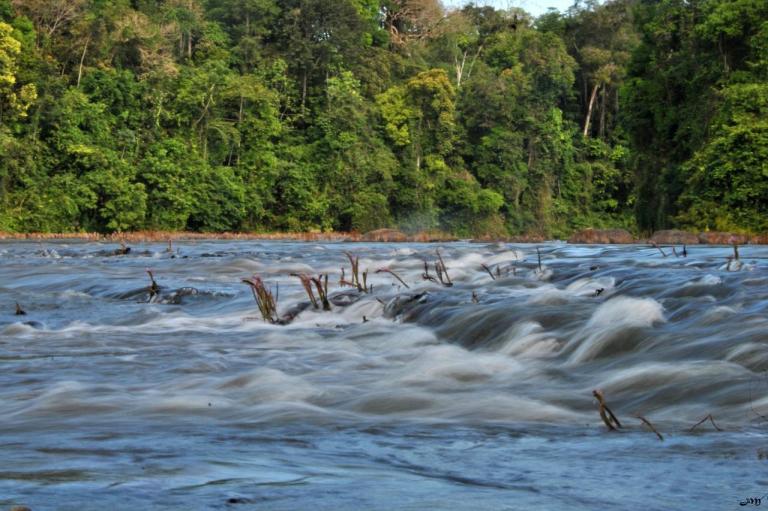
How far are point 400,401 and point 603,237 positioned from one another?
903 inches

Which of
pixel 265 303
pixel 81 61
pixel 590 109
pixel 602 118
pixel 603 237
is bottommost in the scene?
pixel 603 237

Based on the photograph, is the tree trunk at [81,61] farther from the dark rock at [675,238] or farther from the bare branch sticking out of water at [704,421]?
the bare branch sticking out of water at [704,421]

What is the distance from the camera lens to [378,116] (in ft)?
161

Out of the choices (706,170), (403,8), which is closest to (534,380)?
(706,170)

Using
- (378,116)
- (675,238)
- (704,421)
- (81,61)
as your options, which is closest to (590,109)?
(378,116)

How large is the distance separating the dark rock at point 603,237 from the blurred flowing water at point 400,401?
17880mm

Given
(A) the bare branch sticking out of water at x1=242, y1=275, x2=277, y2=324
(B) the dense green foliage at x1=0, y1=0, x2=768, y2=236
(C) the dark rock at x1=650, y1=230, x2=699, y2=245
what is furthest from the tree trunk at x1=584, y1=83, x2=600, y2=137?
(A) the bare branch sticking out of water at x1=242, y1=275, x2=277, y2=324

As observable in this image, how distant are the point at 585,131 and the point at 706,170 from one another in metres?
29.0

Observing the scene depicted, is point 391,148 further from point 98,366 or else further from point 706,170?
point 98,366

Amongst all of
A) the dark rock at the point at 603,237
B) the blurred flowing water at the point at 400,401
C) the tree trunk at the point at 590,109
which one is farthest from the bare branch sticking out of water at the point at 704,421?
the tree trunk at the point at 590,109

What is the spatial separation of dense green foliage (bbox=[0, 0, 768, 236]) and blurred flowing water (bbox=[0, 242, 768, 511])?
23.4m

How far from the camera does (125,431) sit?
10.6 feet

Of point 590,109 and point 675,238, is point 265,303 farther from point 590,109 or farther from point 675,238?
point 590,109

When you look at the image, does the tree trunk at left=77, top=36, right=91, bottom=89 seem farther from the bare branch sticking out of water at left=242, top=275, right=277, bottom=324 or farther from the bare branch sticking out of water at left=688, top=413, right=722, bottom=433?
the bare branch sticking out of water at left=688, top=413, right=722, bottom=433
